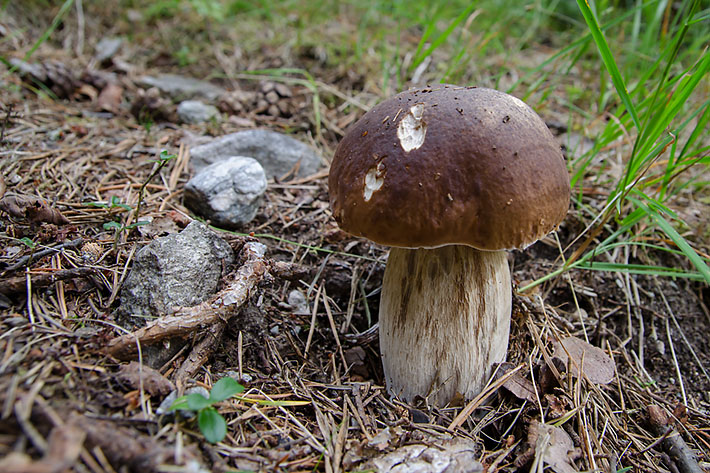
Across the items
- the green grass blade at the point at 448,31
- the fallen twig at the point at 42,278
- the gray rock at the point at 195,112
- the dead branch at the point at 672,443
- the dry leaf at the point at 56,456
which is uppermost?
the green grass blade at the point at 448,31

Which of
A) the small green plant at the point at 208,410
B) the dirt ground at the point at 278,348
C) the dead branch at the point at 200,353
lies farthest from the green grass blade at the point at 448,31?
the small green plant at the point at 208,410

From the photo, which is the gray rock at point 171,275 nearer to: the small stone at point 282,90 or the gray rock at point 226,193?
the gray rock at point 226,193

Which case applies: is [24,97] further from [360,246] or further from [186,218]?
[360,246]

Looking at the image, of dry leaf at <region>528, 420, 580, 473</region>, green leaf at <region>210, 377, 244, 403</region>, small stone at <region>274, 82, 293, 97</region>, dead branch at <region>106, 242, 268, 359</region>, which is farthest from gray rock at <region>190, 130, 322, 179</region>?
dry leaf at <region>528, 420, 580, 473</region>

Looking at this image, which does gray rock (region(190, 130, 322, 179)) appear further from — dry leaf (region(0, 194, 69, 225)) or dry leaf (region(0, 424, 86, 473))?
dry leaf (region(0, 424, 86, 473))

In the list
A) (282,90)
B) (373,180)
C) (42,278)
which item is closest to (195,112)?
(282,90)
